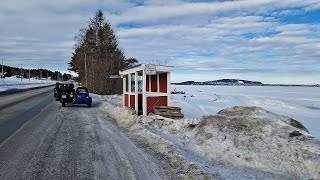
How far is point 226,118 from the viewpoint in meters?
12.0

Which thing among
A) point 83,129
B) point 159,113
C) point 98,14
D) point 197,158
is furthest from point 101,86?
point 197,158

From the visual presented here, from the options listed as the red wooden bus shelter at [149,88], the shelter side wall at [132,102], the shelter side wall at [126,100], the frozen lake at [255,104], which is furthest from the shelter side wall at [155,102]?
the shelter side wall at [126,100]

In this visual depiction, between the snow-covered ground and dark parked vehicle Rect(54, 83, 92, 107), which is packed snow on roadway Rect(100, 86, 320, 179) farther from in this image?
the snow-covered ground

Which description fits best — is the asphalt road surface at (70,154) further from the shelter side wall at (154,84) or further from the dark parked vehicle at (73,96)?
the dark parked vehicle at (73,96)

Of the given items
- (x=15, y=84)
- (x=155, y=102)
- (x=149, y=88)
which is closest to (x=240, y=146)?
(x=155, y=102)

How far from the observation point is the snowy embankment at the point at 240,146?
24.9 feet

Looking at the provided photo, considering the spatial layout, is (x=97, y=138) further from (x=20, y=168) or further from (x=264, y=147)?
(x=264, y=147)

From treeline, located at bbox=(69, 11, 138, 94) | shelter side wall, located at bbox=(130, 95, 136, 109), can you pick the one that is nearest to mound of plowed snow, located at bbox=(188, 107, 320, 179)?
shelter side wall, located at bbox=(130, 95, 136, 109)

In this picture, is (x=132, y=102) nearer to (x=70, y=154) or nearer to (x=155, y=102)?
(x=155, y=102)

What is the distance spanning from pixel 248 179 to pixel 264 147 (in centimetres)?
195

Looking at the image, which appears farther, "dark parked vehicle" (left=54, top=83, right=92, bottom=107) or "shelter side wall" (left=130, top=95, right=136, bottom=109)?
"dark parked vehicle" (left=54, top=83, right=92, bottom=107)

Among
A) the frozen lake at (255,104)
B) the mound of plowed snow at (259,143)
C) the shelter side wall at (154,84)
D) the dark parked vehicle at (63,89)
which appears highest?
the shelter side wall at (154,84)

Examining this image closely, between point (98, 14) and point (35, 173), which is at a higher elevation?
point (98, 14)

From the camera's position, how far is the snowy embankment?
7578 mm
